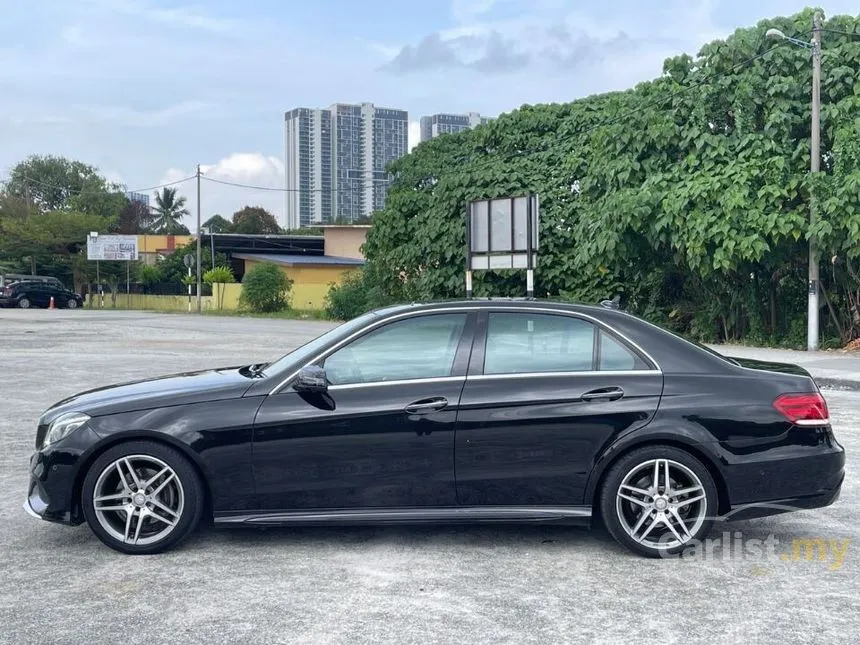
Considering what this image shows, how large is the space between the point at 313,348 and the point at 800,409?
280 centimetres

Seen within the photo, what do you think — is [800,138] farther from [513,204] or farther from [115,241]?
[115,241]

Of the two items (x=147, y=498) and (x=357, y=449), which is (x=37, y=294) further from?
(x=357, y=449)

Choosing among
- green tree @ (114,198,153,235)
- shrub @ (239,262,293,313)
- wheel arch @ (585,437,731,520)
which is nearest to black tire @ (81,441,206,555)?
wheel arch @ (585,437,731,520)

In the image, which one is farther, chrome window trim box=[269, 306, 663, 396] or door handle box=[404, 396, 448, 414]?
chrome window trim box=[269, 306, 663, 396]

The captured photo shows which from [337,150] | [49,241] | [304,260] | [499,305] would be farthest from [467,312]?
[337,150]

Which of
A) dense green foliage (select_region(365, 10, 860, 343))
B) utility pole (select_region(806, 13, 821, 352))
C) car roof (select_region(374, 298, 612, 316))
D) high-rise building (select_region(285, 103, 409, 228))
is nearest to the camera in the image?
car roof (select_region(374, 298, 612, 316))

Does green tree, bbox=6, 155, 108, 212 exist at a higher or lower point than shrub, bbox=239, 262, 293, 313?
higher

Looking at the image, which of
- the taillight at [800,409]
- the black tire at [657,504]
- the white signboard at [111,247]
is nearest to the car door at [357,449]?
the black tire at [657,504]

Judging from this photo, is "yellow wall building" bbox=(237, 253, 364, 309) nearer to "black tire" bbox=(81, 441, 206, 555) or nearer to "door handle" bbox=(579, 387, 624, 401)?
"black tire" bbox=(81, 441, 206, 555)

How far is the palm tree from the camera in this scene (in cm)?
9981

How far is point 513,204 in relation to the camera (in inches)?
830

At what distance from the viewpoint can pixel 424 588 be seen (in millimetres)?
4664

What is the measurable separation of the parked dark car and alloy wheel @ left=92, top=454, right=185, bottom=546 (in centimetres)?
5279

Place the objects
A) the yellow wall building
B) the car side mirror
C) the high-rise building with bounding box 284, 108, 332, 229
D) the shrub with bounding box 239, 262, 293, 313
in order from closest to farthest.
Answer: the car side mirror
the shrub with bounding box 239, 262, 293, 313
the yellow wall building
the high-rise building with bounding box 284, 108, 332, 229
